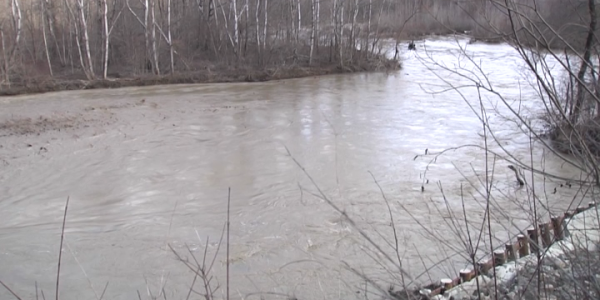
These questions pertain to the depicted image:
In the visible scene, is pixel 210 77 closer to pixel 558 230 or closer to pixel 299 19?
pixel 299 19

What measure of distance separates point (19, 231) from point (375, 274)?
4.34 metres

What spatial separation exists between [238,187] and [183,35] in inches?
640

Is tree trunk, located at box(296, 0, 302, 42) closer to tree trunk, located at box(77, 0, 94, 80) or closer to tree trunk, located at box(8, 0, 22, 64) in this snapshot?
tree trunk, located at box(77, 0, 94, 80)

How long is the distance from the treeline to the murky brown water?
4.92 m

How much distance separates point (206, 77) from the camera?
20.2 metres

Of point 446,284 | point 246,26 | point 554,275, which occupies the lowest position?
point 446,284

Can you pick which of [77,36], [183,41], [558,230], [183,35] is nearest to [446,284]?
[558,230]

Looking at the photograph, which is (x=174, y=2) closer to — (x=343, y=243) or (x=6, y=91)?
(x=6, y=91)

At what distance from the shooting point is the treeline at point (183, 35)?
20.0m

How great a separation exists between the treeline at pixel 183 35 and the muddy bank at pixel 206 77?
0.39m

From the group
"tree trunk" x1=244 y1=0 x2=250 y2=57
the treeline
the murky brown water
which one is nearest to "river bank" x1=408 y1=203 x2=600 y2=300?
the murky brown water

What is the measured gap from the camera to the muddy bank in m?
17.9

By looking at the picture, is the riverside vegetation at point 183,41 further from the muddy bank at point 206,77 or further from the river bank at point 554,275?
the river bank at point 554,275

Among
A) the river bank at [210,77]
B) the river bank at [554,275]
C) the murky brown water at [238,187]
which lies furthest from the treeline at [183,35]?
the river bank at [554,275]
